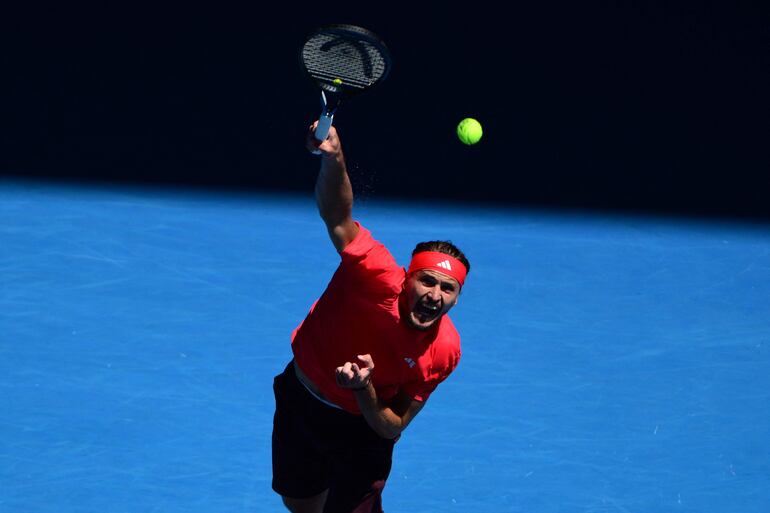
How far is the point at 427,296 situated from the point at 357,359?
1.12ft

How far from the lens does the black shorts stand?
15.5 ft

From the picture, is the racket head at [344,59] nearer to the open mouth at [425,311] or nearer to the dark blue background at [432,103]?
the open mouth at [425,311]

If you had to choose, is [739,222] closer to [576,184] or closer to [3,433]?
[576,184]

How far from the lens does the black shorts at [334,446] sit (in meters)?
4.72

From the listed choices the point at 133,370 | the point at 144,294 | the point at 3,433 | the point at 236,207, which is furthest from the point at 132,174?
the point at 3,433

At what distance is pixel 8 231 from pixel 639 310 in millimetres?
3818

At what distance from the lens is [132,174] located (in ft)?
30.1

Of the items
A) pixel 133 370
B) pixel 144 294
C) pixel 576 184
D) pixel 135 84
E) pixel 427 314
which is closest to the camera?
pixel 427 314

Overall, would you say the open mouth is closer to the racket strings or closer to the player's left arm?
the player's left arm

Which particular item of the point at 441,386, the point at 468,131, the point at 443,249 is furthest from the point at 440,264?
the point at 468,131

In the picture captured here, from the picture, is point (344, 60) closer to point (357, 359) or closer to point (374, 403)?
point (357, 359)

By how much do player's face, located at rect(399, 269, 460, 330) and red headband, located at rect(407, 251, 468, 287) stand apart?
20mm

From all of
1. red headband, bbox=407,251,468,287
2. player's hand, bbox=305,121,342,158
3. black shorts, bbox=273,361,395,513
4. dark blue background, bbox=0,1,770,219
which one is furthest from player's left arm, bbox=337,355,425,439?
dark blue background, bbox=0,1,770,219

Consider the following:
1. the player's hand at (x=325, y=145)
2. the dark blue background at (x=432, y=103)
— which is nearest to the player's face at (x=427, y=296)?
the player's hand at (x=325, y=145)
